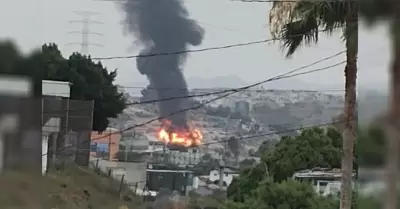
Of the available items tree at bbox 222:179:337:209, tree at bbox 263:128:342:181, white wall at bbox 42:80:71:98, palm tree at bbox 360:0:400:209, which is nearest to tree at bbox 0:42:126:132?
white wall at bbox 42:80:71:98

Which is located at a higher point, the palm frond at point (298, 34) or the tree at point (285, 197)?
the palm frond at point (298, 34)

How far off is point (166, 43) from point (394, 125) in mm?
1276

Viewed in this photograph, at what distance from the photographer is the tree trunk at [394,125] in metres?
0.66

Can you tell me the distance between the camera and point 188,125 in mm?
2066

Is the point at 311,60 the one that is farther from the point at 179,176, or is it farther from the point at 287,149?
the point at 287,149

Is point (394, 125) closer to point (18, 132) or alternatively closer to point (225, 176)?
point (18, 132)

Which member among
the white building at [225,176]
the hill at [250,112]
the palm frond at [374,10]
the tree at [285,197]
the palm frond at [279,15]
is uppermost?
the palm frond at [279,15]

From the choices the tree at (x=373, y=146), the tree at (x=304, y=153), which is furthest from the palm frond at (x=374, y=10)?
the tree at (x=304, y=153)

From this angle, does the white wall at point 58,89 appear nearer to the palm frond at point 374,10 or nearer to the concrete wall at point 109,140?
the concrete wall at point 109,140

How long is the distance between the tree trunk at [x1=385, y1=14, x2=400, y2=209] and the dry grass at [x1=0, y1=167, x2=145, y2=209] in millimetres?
442

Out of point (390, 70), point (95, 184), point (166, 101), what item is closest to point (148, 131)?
point (166, 101)

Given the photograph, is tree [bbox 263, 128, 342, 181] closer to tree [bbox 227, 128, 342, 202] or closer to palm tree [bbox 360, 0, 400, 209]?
tree [bbox 227, 128, 342, 202]

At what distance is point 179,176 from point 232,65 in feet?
1.39

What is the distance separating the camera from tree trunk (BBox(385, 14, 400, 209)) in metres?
0.66
